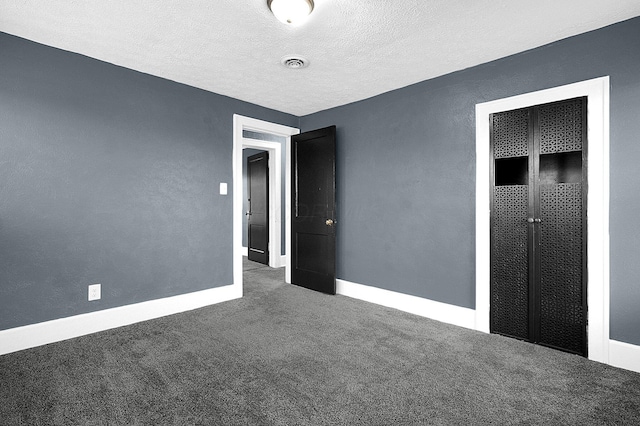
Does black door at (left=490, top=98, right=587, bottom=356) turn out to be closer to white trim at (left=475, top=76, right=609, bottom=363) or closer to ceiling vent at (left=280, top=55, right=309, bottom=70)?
white trim at (left=475, top=76, right=609, bottom=363)

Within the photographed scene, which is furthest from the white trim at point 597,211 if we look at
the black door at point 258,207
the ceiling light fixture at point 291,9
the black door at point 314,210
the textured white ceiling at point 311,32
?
the black door at point 258,207

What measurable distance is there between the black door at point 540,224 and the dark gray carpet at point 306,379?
0.77 ft

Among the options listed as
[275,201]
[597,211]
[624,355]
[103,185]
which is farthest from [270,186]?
[624,355]

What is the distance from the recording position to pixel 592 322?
2447 millimetres

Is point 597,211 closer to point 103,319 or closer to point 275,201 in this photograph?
point 103,319

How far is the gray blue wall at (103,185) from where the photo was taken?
8.50ft

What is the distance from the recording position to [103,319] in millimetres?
2994

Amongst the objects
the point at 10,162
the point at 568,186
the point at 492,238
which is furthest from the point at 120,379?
the point at 568,186

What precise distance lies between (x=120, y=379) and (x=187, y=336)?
2.40 ft

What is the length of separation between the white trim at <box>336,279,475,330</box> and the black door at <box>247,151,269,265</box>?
2403mm

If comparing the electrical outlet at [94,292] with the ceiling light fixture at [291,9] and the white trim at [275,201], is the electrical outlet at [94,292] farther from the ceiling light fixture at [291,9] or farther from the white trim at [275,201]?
the white trim at [275,201]

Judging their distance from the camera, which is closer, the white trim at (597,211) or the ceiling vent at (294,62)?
the white trim at (597,211)

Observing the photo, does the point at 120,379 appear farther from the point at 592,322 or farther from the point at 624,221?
the point at 624,221

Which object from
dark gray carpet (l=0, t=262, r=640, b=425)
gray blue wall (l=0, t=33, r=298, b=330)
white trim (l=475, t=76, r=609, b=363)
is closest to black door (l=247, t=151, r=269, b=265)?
gray blue wall (l=0, t=33, r=298, b=330)
